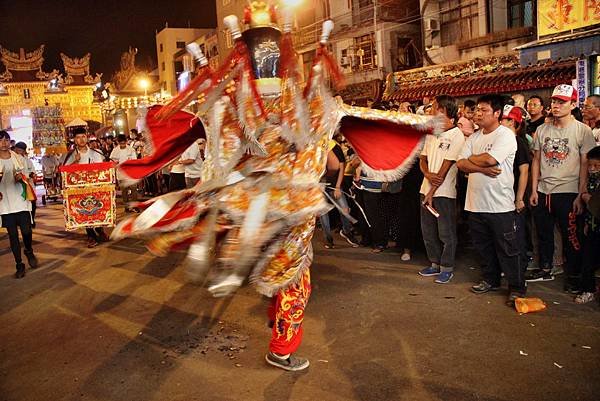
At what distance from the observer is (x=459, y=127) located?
227 inches

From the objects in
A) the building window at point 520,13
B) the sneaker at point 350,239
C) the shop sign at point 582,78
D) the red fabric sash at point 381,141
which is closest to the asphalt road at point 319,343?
the sneaker at point 350,239

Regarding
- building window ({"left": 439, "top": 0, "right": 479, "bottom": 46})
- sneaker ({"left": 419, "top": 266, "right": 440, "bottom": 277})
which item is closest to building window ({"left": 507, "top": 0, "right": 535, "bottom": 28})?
building window ({"left": 439, "top": 0, "right": 479, "bottom": 46})

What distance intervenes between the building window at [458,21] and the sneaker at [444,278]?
544 inches

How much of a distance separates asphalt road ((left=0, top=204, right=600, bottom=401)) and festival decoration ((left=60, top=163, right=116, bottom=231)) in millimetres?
2419

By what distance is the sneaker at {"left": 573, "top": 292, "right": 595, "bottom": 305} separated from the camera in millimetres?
4656

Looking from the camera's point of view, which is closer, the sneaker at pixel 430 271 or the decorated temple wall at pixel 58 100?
the sneaker at pixel 430 271

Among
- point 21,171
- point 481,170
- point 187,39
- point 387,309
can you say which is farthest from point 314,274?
point 187,39

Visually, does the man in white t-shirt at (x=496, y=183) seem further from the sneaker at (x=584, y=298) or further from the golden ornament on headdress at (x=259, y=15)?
the golden ornament on headdress at (x=259, y=15)

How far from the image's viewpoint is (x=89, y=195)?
8695 millimetres

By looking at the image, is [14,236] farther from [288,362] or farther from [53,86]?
[53,86]

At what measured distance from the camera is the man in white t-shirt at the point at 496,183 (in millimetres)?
4656

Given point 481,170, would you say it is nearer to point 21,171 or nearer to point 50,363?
point 50,363

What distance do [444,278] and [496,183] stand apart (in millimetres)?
1292

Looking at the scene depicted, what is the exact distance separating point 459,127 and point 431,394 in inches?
134
